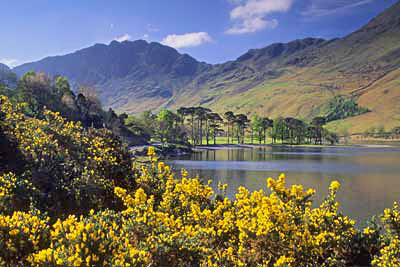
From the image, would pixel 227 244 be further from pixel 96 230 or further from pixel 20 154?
pixel 20 154

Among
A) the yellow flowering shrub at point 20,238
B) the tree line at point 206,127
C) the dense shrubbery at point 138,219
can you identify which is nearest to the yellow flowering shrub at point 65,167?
the dense shrubbery at point 138,219

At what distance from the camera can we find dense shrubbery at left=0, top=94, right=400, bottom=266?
6.29 m

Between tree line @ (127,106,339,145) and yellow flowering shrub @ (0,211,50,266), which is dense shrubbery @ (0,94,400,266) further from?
tree line @ (127,106,339,145)

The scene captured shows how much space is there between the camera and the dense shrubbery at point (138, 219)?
6.29 meters

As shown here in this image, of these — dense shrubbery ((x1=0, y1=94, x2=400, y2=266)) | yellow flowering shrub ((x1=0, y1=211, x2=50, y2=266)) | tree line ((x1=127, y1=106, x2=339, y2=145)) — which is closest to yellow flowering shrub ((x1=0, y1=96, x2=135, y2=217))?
dense shrubbery ((x1=0, y1=94, x2=400, y2=266))

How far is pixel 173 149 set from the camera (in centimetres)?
9544

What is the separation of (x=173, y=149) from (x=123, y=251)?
293 feet

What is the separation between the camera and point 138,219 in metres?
7.57

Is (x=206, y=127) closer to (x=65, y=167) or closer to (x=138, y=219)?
(x=65, y=167)

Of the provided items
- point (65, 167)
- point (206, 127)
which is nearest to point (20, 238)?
point (65, 167)

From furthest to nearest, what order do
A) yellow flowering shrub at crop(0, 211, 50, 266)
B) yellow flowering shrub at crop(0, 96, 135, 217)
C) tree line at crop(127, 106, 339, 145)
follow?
tree line at crop(127, 106, 339, 145) < yellow flowering shrub at crop(0, 96, 135, 217) < yellow flowering shrub at crop(0, 211, 50, 266)

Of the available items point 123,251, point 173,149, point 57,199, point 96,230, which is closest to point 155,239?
point 123,251

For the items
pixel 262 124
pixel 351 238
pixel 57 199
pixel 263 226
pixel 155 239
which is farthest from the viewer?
pixel 262 124

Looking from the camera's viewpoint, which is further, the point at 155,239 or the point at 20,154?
the point at 20,154
